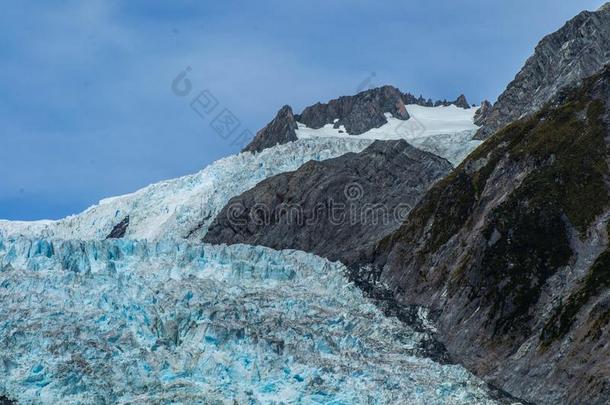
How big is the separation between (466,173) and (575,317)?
20.6 m

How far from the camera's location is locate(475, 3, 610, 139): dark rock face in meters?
88.1

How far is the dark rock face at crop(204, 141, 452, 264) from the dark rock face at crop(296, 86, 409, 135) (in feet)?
93.1

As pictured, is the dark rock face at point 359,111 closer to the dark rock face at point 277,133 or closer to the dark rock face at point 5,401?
the dark rock face at point 277,133

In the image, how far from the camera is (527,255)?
56656mm

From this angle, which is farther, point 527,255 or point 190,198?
point 190,198

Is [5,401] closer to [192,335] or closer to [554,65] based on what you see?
[192,335]

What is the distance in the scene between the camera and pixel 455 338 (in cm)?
5456

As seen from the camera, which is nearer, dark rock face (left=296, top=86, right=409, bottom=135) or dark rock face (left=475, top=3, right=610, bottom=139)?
dark rock face (left=475, top=3, right=610, bottom=139)

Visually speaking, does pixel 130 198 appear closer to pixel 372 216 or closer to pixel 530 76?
pixel 372 216

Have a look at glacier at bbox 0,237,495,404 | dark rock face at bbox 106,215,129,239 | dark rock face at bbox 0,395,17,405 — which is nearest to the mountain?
dark rock face at bbox 106,215,129,239

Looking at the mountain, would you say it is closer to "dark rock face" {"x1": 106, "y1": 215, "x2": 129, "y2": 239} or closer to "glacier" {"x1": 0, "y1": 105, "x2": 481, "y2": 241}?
"glacier" {"x1": 0, "y1": 105, "x2": 481, "y2": 241}

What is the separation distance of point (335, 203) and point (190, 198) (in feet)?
50.8

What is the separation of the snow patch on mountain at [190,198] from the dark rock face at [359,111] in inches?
880

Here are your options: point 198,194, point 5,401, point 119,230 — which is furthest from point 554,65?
point 5,401
